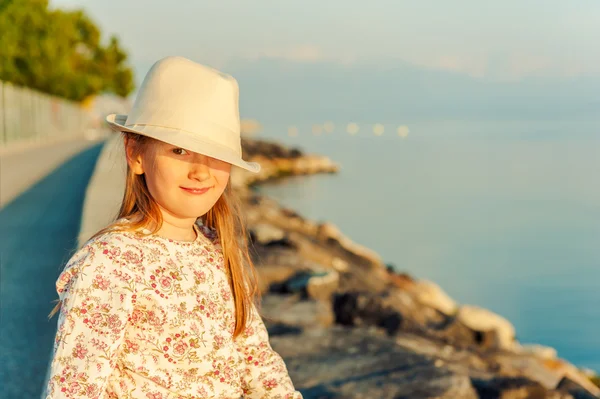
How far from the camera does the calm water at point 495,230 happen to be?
20312mm

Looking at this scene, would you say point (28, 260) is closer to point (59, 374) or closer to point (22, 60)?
point (59, 374)

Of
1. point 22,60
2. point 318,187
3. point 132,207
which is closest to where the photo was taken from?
point 132,207

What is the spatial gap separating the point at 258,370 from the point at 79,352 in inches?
28.3

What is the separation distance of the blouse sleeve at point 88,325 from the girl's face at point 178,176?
291mm

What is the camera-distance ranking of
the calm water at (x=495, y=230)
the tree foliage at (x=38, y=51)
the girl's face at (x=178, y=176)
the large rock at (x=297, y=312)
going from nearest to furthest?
1. the girl's face at (x=178, y=176)
2. the large rock at (x=297, y=312)
3. the calm water at (x=495, y=230)
4. the tree foliage at (x=38, y=51)

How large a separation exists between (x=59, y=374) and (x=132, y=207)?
0.58 metres

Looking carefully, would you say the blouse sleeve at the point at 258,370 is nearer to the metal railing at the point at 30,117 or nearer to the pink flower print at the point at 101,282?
the pink flower print at the point at 101,282

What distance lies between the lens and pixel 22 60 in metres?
40.8

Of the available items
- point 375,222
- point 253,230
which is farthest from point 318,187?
point 253,230

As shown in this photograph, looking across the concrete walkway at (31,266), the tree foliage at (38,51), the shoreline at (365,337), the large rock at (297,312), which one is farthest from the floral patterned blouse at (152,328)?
the tree foliage at (38,51)

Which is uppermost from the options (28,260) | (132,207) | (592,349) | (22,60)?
(22,60)

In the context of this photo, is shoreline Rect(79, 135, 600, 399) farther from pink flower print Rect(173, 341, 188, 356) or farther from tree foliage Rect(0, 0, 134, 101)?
tree foliage Rect(0, 0, 134, 101)

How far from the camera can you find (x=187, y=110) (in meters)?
2.24

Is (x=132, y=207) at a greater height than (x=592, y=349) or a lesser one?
greater
